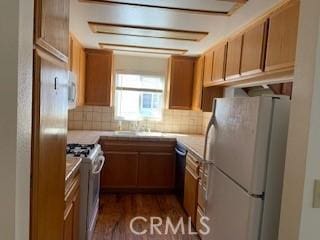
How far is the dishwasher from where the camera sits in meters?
3.77

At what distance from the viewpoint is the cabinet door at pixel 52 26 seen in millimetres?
1003

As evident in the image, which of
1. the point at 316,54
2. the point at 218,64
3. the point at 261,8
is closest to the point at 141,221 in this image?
the point at 218,64

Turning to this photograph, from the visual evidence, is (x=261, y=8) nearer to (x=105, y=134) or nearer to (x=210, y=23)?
(x=210, y=23)

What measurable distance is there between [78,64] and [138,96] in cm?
132

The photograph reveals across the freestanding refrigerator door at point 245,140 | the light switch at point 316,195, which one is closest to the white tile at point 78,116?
the freestanding refrigerator door at point 245,140

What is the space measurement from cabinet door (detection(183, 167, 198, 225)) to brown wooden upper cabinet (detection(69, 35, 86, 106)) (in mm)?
1719

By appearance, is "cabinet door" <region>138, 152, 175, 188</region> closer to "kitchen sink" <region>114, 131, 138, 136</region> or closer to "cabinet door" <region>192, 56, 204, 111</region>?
"kitchen sink" <region>114, 131, 138, 136</region>

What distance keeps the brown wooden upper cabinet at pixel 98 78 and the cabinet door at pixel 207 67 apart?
143cm

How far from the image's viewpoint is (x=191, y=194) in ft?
10.5

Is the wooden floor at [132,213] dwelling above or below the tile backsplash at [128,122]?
below

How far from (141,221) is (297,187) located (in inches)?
93.0

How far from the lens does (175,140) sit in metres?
4.22

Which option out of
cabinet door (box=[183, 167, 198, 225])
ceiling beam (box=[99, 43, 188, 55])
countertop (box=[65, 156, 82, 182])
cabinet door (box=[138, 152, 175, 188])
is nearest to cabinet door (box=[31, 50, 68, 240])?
countertop (box=[65, 156, 82, 182])

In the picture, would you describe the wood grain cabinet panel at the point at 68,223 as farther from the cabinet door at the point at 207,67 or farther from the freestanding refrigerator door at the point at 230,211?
the cabinet door at the point at 207,67
